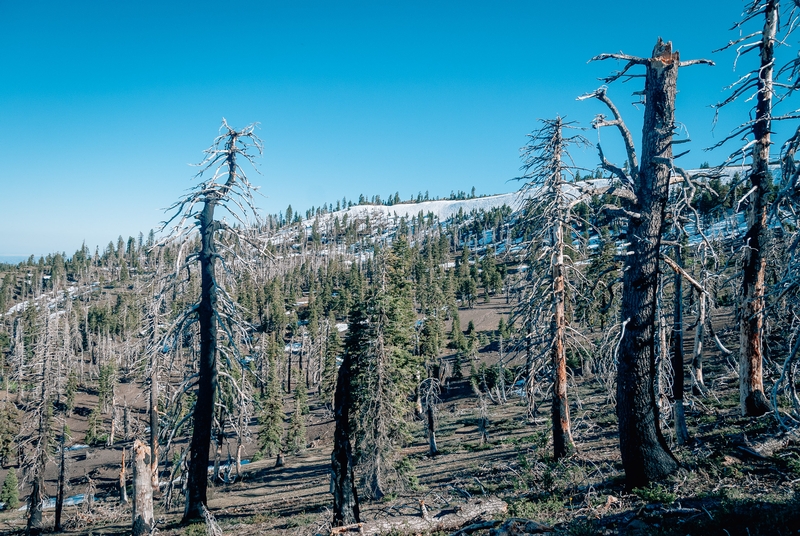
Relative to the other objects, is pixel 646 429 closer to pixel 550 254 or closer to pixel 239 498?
pixel 550 254

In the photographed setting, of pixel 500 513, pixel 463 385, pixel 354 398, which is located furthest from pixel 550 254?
pixel 463 385

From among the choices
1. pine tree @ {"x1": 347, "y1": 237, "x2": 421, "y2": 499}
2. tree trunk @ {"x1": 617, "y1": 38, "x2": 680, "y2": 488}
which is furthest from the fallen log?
pine tree @ {"x1": 347, "y1": 237, "x2": 421, "y2": 499}

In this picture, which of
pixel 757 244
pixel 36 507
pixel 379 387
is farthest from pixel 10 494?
pixel 757 244

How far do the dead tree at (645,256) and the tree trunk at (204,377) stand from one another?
7640 mm

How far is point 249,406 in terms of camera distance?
10.3m

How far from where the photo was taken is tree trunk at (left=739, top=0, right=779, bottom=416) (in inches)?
391

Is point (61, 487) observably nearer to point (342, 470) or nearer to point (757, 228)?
point (342, 470)

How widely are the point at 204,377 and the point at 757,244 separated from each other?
41.1ft

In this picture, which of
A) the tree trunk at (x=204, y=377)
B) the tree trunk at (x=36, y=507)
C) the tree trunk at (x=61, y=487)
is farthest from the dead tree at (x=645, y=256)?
the tree trunk at (x=61, y=487)

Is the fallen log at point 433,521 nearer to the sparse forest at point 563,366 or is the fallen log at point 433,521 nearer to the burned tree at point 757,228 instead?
the sparse forest at point 563,366

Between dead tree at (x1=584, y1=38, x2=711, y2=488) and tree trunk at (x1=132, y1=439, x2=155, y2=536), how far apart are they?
963 centimetres

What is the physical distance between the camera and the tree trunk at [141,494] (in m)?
9.38

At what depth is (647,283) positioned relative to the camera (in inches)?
263

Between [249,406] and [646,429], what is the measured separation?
26.6ft
